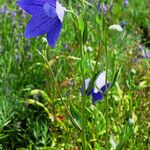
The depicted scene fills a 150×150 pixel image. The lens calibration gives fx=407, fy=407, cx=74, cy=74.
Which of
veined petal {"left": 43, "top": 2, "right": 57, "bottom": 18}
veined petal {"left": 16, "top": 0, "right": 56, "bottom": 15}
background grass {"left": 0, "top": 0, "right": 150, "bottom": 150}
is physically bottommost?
background grass {"left": 0, "top": 0, "right": 150, "bottom": 150}

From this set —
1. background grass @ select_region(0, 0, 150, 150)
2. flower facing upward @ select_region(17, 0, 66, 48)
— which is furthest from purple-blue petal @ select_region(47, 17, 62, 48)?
background grass @ select_region(0, 0, 150, 150)

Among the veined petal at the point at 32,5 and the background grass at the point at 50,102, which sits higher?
the veined petal at the point at 32,5

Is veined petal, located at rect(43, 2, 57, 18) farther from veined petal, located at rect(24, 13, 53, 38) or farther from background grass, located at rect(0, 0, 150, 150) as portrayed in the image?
background grass, located at rect(0, 0, 150, 150)

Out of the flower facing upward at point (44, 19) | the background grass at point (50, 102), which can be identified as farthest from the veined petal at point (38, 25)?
the background grass at point (50, 102)

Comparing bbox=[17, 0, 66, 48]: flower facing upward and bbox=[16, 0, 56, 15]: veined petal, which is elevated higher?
bbox=[16, 0, 56, 15]: veined petal

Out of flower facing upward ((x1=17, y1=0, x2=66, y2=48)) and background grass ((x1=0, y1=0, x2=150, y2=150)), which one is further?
background grass ((x1=0, y1=0, x2=150, y2=150))

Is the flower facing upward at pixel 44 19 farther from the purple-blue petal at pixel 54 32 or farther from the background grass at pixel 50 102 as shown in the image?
the background grass at pixel 50 102

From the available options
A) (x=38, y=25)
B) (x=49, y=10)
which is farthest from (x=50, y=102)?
(x=49, y=10)

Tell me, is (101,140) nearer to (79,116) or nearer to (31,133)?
(31,133)

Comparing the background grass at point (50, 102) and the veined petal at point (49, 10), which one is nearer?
the veined petal at point (49, 10)
